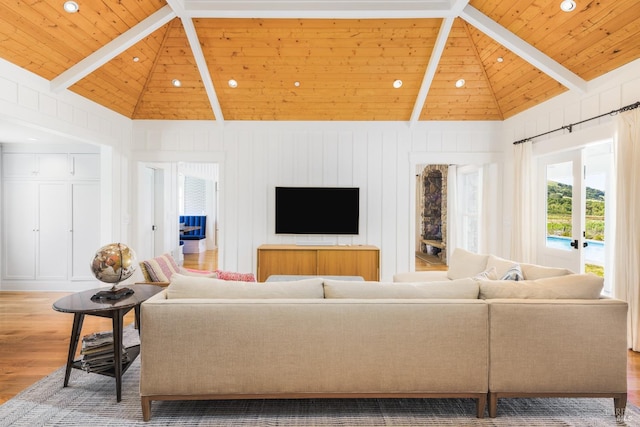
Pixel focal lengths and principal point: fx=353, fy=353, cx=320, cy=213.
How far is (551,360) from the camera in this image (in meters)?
2.16

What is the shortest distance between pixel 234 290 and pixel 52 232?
4853 millimetres

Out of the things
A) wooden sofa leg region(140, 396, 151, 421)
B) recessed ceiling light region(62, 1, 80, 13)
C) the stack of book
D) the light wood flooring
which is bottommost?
the light wood flooring

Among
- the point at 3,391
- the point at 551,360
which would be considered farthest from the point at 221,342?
the point at 551,360

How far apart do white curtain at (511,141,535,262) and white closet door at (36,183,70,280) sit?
6.78 metres

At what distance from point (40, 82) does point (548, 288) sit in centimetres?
515

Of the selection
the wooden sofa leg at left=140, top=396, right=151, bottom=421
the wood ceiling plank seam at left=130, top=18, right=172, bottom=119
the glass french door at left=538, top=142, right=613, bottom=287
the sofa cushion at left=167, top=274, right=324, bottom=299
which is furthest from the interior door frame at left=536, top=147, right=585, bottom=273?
the wood ceiling plank seam at left=130, top=18, right=172, bottom=119

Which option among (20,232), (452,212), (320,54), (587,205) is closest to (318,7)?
(320,54)

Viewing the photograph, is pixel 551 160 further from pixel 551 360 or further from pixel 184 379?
pixel 184 379

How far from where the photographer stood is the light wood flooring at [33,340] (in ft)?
8.85

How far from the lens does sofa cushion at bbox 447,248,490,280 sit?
3.73m

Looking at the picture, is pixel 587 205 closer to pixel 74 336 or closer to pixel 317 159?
pixel 317 159

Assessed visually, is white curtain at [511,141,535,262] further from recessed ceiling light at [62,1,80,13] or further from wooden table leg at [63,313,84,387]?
recessed ceiling light at [62,1,80,13]

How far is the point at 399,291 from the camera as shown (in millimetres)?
2281

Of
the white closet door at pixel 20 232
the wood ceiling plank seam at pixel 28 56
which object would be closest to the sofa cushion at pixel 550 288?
the wood ceiling plank seam at pixel 28 56
